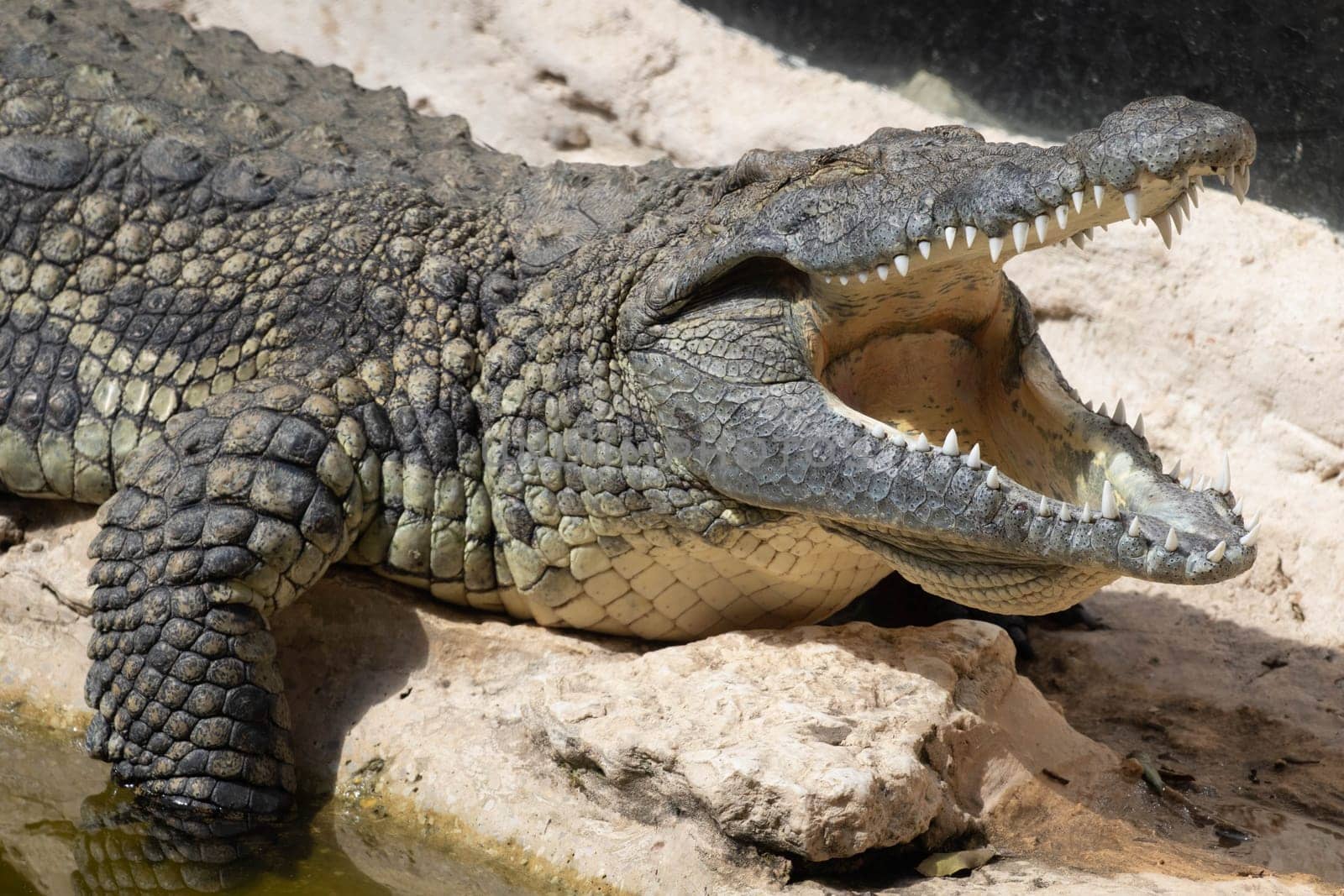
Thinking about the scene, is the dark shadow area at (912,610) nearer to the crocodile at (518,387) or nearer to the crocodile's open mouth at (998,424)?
the crocodile at (518,387)

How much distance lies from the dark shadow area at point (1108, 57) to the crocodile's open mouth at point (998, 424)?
1.74 metres

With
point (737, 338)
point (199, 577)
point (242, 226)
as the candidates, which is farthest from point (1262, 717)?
point (242, 226)

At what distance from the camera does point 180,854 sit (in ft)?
10.1

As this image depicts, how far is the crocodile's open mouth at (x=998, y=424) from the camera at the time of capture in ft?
8.82

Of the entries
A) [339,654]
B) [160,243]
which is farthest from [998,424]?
[160,243]

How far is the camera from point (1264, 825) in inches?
127

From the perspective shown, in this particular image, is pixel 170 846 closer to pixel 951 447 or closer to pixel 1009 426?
pixel 951 447

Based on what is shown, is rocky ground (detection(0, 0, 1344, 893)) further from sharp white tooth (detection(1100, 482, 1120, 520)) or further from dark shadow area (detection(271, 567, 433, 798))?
sharp white tooth (detection(1100, 482, 1120, 520))

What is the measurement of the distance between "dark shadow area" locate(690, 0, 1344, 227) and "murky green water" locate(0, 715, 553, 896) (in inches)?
136

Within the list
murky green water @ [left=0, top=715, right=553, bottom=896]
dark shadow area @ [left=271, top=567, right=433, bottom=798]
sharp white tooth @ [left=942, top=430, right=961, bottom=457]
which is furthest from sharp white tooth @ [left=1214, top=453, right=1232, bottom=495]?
dark shadow area @ [left=271, top=567, right=433, bottom=798]

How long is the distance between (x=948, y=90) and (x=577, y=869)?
134 inches

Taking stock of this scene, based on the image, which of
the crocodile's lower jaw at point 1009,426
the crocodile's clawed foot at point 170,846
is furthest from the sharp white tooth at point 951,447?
the crocodile's clawed foot at point 170,846

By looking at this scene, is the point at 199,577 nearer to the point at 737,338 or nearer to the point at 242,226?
the point at 242,226

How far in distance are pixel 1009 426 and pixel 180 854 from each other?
7.28 feet
